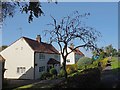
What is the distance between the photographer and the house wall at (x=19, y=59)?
43406mm

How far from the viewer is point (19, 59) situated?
1754 inches

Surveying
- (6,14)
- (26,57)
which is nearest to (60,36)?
(6,14)

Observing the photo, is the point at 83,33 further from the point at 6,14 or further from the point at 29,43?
the point at 29,43

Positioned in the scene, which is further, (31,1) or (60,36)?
(60,36)

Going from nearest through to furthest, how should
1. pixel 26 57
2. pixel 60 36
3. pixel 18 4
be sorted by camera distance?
1. pixel 18 4
2. pixel 60 36
3. pixel 26 57

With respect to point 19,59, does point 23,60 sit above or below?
below

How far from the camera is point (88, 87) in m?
13.0

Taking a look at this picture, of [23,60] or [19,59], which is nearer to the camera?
[23,60]

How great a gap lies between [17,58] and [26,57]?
202 centimetres

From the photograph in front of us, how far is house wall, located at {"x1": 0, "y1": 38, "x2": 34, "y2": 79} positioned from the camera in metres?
43.4

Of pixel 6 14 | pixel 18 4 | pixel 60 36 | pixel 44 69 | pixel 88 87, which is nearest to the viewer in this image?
pixel 88 87

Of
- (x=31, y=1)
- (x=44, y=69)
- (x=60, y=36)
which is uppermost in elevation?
(x=31, y=1)

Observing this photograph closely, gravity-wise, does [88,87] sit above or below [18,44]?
below

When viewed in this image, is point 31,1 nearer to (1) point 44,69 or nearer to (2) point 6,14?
(2) point 6,14
